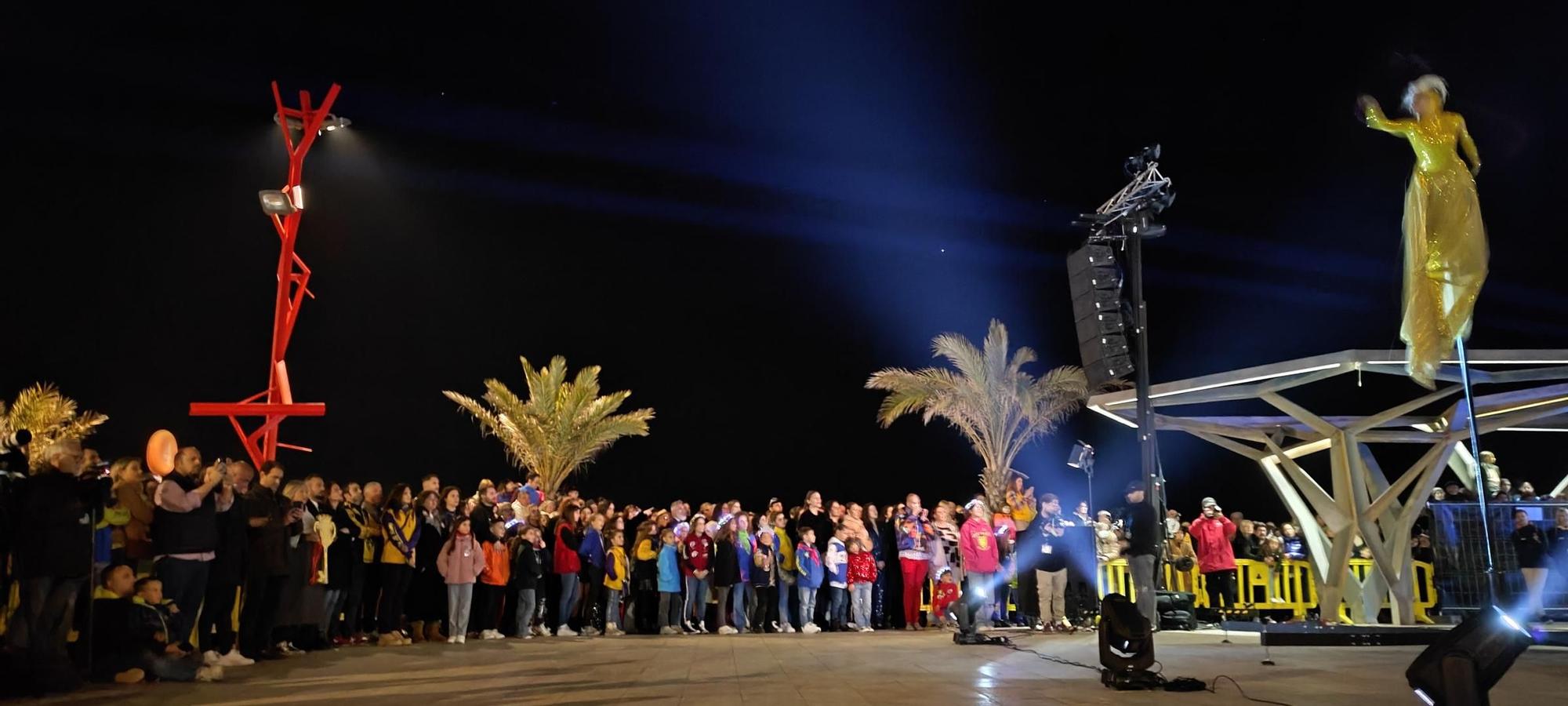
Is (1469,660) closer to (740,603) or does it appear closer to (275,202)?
(740,603)

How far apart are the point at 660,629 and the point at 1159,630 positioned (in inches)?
257

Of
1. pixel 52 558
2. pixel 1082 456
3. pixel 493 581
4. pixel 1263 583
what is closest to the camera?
pixel 52 558

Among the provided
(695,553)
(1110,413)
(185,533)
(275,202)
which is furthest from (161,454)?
(1110,413)

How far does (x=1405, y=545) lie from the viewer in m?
12.9

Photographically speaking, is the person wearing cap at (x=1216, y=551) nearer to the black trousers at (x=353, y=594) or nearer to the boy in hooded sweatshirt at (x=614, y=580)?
the boy in hooded sweatshirt at (x=614, y=580)

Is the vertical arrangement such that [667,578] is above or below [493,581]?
above

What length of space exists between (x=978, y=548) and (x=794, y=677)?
211 inches

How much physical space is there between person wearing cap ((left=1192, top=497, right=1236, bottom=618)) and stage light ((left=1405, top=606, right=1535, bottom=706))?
1168 centimetres

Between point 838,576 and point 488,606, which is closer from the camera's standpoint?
point 488,606

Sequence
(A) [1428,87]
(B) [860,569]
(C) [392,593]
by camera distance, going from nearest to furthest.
Result: (A) [1428,87] → (C) [392,593] → (B) [860,569]

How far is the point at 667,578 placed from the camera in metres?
14.5

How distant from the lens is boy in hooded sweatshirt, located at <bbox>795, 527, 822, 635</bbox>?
48.7ft

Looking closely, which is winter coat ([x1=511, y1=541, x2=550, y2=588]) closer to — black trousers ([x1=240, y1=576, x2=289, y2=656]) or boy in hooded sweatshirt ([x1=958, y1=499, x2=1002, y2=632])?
black trousers ([x1=240, y1=576, x2=289, y2=656])

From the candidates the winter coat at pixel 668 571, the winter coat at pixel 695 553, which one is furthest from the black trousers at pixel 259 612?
the winter coat at pixel 695 553
